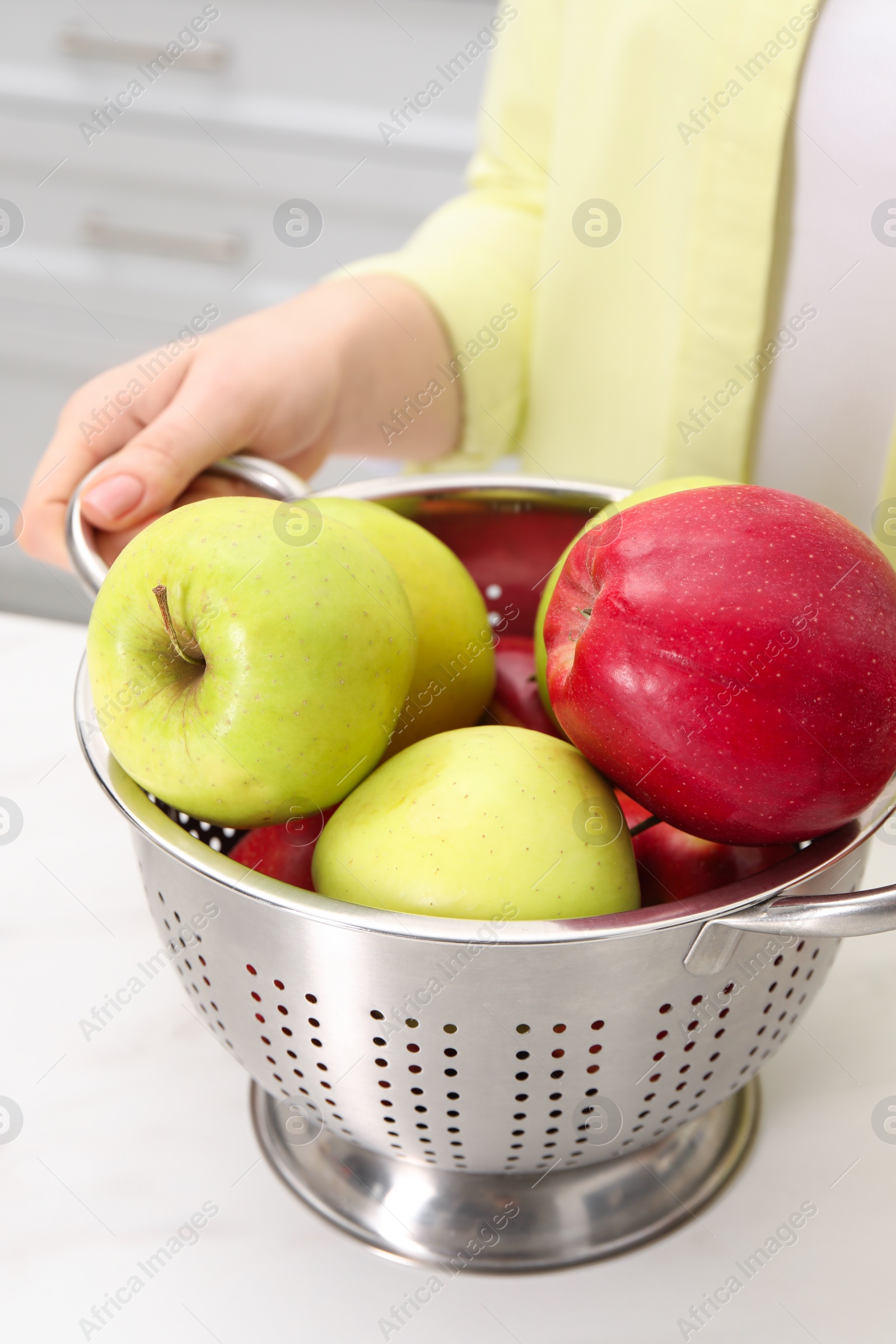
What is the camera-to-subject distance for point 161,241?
1897 mm

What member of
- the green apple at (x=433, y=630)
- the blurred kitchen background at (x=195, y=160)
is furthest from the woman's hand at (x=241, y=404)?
the blurred kitchen background at (x=195, y=160)

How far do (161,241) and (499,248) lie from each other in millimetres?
1203

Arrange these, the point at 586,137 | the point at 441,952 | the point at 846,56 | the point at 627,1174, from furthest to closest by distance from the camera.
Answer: the point at 586,137 < the point at 846,56 < the point at 627,1174 < the point at 441,952

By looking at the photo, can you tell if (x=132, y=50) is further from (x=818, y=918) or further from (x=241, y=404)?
(x=818, y=918)

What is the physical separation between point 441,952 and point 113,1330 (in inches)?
7.9

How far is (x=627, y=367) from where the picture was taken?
0.86 metres

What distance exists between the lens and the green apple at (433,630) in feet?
1.55

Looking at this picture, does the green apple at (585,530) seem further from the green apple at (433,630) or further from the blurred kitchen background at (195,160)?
the blurred kitchen background at (195,160)

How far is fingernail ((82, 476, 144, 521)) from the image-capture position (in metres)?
0.54

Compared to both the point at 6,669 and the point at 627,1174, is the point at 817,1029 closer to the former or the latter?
the point at 627,1174

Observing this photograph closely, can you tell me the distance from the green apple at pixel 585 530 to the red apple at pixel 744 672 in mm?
59

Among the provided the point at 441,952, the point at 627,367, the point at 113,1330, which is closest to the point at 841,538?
the point at 441,952

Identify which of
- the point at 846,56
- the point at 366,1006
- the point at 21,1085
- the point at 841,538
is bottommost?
the point at 21,1085

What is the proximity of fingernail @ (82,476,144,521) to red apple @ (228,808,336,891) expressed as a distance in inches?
7.2
